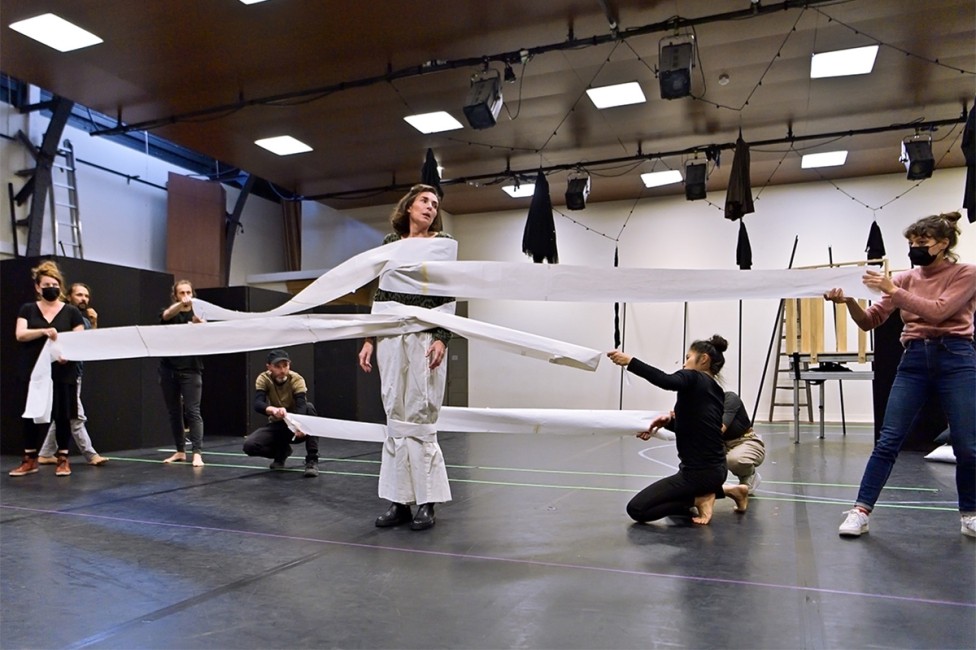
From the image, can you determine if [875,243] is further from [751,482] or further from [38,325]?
[38,325]

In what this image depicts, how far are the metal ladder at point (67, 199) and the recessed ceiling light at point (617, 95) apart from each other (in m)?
5.99

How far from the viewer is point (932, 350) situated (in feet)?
7.73

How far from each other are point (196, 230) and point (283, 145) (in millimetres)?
2206

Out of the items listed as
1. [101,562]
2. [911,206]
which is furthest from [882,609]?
[911,206]

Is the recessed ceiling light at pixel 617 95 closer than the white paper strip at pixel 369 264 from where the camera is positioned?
No

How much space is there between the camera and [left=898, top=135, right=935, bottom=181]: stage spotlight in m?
6.98

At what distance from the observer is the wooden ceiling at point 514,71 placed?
501cm

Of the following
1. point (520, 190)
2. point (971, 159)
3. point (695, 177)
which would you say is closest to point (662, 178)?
point (695, 177)

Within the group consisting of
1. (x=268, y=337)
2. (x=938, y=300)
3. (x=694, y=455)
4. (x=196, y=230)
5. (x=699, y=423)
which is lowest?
(x=694, y=455)

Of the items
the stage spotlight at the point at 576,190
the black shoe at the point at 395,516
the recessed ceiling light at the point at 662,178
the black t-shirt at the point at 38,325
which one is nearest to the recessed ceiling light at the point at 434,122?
the stage spotlight at the point at 576,190

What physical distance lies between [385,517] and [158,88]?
558 cm

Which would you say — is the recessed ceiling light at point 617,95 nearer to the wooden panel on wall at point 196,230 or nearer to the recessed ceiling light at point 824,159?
the recessed ceiling light at point 824,159

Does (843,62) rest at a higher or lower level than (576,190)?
higher

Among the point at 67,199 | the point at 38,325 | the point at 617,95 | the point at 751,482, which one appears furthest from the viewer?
the point at 67,199
